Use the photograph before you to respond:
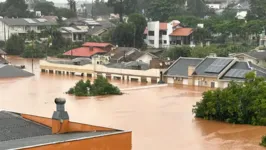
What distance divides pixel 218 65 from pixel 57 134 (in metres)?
19.1

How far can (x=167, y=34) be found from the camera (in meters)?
47.2

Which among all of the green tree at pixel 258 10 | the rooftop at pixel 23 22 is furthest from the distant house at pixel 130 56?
the rooftop at pixel 23 22

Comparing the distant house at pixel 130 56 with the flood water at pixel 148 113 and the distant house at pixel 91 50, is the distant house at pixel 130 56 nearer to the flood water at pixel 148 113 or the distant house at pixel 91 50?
the distant house at pixel 91 50

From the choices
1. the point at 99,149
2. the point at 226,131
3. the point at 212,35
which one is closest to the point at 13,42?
the point at 212,35

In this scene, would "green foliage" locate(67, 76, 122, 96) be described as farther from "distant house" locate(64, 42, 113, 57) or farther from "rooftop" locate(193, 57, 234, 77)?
"distant house" locate(64, 42, 113, 57)

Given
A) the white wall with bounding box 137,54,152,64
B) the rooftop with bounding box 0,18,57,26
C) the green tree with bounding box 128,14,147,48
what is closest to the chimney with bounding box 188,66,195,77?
the white wall with bounding box 137,54,152,64

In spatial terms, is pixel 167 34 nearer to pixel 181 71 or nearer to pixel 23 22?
pixel 23 22

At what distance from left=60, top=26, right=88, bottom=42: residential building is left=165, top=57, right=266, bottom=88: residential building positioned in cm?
2385

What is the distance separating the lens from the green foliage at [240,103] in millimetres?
17922

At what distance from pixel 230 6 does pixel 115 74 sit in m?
42.9

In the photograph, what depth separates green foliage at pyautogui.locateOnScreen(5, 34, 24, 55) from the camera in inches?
1881

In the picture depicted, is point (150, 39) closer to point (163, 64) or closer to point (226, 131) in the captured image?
point (163, 64)

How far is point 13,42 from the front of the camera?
48.3 m

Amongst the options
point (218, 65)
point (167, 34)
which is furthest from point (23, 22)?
point (218, 65)
